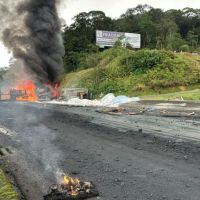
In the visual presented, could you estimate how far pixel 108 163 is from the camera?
416 inches

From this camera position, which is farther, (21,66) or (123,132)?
(21,66)

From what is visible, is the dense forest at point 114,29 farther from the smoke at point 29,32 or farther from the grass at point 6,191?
the grass at point 6,191

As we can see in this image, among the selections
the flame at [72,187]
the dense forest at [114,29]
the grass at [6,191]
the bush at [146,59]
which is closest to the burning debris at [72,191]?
the flame at [72,187]

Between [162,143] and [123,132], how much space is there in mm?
3349

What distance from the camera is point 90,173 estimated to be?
955 cm

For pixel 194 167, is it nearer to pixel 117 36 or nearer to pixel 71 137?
pixel 71 137

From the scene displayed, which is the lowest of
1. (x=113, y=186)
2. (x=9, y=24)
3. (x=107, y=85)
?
(x=113, y=186)

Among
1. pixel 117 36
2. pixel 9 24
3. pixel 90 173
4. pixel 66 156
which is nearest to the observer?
pixel 90 173

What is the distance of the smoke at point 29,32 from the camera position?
1980 centimetres

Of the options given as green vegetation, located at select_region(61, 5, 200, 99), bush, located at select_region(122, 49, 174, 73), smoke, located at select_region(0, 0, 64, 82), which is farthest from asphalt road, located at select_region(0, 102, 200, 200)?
bush, located at select_region(122, 49, 174, 73)

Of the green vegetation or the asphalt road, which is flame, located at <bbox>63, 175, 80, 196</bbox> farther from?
the green vegetation

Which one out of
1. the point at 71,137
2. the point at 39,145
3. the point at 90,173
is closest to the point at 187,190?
the point at 90,173

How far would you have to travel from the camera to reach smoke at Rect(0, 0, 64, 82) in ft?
65.0

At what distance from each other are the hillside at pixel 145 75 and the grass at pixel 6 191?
109 feet
